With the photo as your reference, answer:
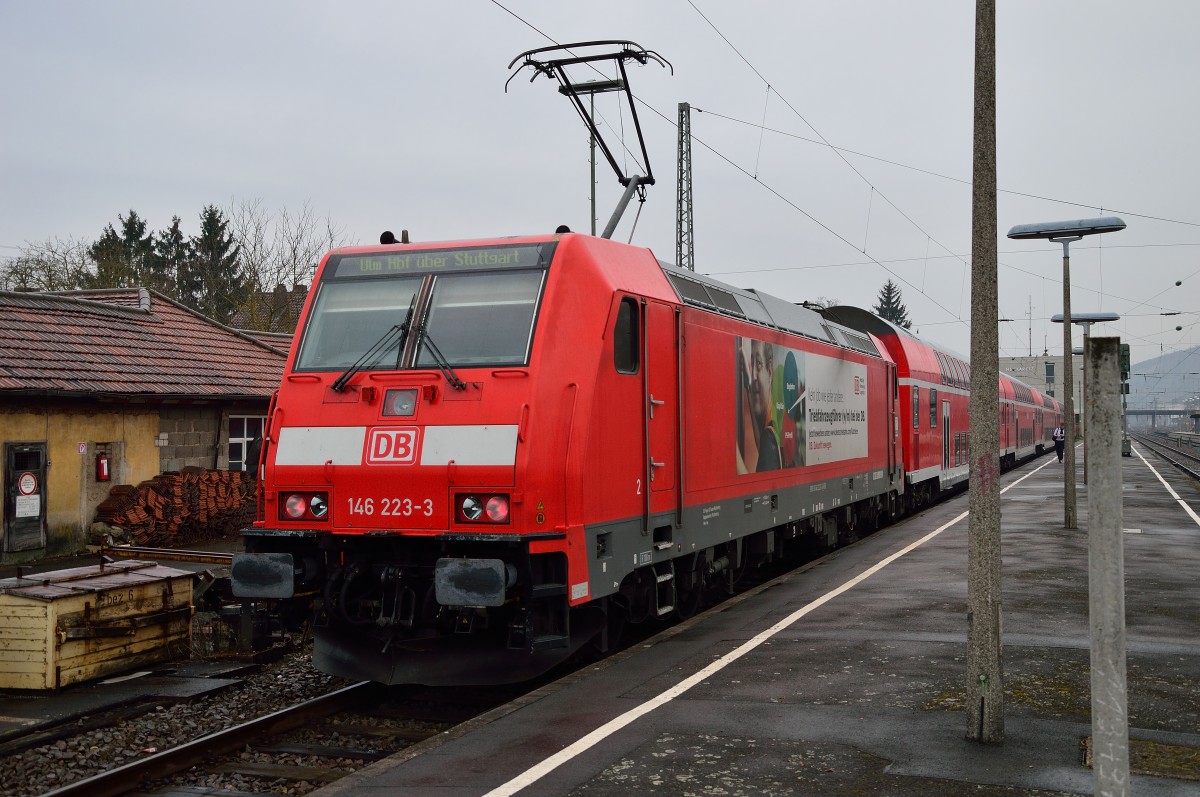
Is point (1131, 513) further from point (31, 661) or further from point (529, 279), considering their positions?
point (31, 661)

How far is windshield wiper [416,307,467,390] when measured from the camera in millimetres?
8148

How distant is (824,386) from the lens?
15.5 metres

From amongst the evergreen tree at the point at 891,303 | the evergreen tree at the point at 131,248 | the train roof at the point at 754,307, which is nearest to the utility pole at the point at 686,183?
the train roof at the point at 754,307

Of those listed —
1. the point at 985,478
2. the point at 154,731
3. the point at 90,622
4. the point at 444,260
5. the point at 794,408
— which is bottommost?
the point at 154,731

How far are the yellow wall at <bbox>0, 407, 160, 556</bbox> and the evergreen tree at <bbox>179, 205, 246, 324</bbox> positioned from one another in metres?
41.1

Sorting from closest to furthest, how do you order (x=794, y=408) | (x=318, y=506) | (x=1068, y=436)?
(x=318, y=506)
(x=794, y=408)
(x=1068, y=436)

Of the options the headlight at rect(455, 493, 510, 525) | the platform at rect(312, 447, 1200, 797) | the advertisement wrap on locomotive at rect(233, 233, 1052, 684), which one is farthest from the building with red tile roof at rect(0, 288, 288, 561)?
the platform at rect(312, 447, 1200, 797)

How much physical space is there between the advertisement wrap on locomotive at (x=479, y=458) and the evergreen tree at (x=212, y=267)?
170ft

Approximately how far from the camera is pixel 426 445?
26.5 ft

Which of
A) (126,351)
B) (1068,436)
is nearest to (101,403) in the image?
(126,351)

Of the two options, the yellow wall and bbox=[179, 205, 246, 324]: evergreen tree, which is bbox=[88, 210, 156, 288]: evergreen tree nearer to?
bbox=[179, 205, 246, 324]: evergreen tree

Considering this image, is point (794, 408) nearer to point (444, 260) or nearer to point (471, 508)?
point (444, 260)

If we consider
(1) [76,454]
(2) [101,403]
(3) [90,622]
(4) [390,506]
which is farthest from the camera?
(2) [101,403]

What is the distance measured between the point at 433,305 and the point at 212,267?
191 ft
